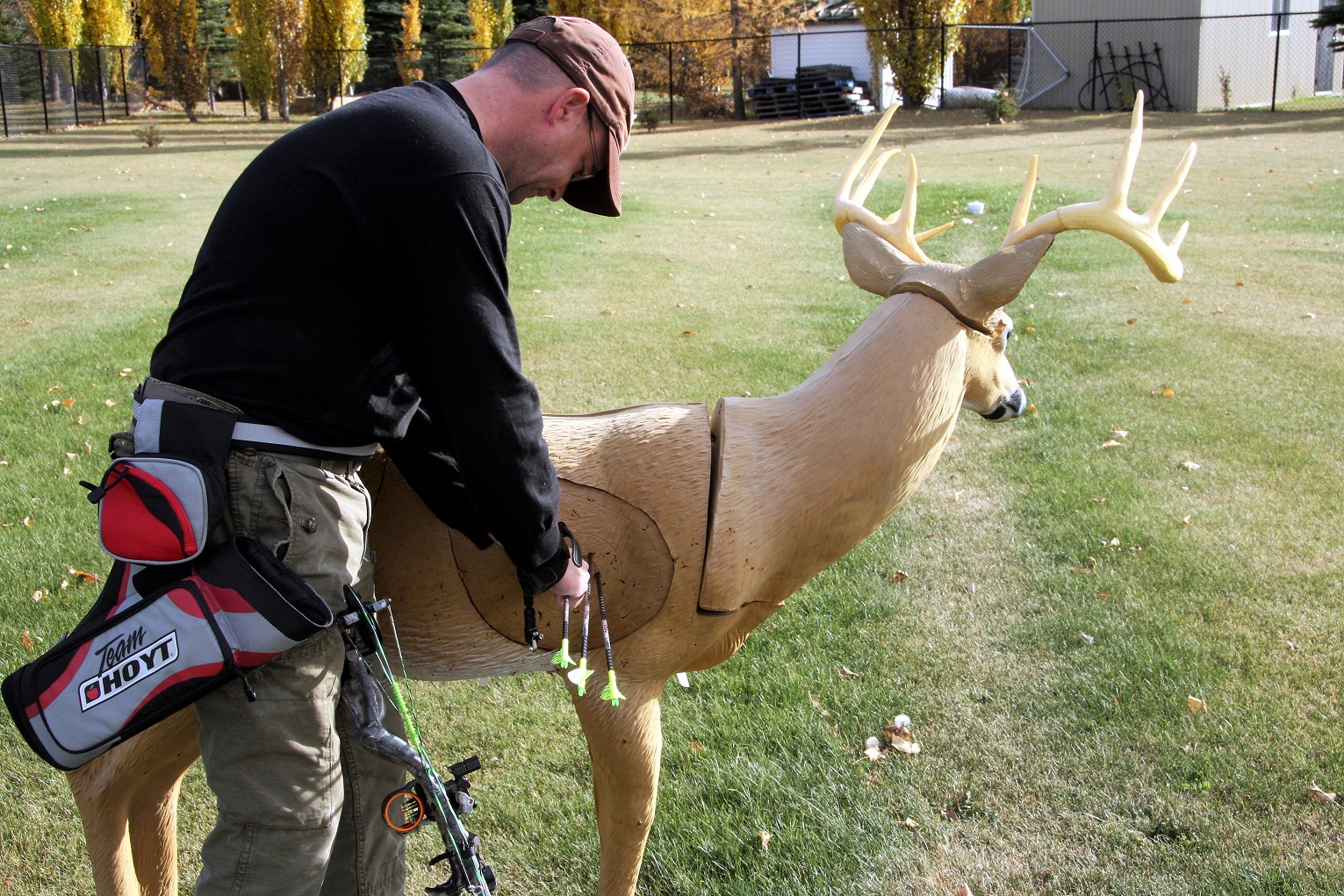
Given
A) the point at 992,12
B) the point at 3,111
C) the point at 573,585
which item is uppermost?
the point at 992,12

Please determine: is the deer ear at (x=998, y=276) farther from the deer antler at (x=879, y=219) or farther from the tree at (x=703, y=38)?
the tree at (x=703, y=38)

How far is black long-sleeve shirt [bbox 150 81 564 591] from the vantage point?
185 cm

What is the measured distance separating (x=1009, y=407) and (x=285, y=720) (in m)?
2.06

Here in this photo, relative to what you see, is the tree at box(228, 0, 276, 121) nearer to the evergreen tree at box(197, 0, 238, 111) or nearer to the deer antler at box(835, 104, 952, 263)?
the evergreen tree at box(197, 0, 238, 111)

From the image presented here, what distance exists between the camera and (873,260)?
2889 millimetres

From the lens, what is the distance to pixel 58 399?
716 centimetres

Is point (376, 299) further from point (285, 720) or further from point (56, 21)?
point (56, 21)

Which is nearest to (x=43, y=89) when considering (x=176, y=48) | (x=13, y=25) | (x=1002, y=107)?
(x=176, y=48)

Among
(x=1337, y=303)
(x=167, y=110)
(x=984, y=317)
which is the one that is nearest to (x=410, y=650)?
(x=984, y=317)

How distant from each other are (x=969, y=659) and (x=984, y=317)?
212 cm

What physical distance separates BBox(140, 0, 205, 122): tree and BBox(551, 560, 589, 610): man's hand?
116ft

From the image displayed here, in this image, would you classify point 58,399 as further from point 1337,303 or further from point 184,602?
point 1337,303

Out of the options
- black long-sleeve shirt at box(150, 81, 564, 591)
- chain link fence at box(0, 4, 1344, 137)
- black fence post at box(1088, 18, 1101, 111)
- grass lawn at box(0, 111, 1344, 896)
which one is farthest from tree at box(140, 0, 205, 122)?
black long-sleeve shirt at box(150, 81, 564, 591)

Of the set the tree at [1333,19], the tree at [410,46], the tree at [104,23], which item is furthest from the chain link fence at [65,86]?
the tree at [1333,19]
